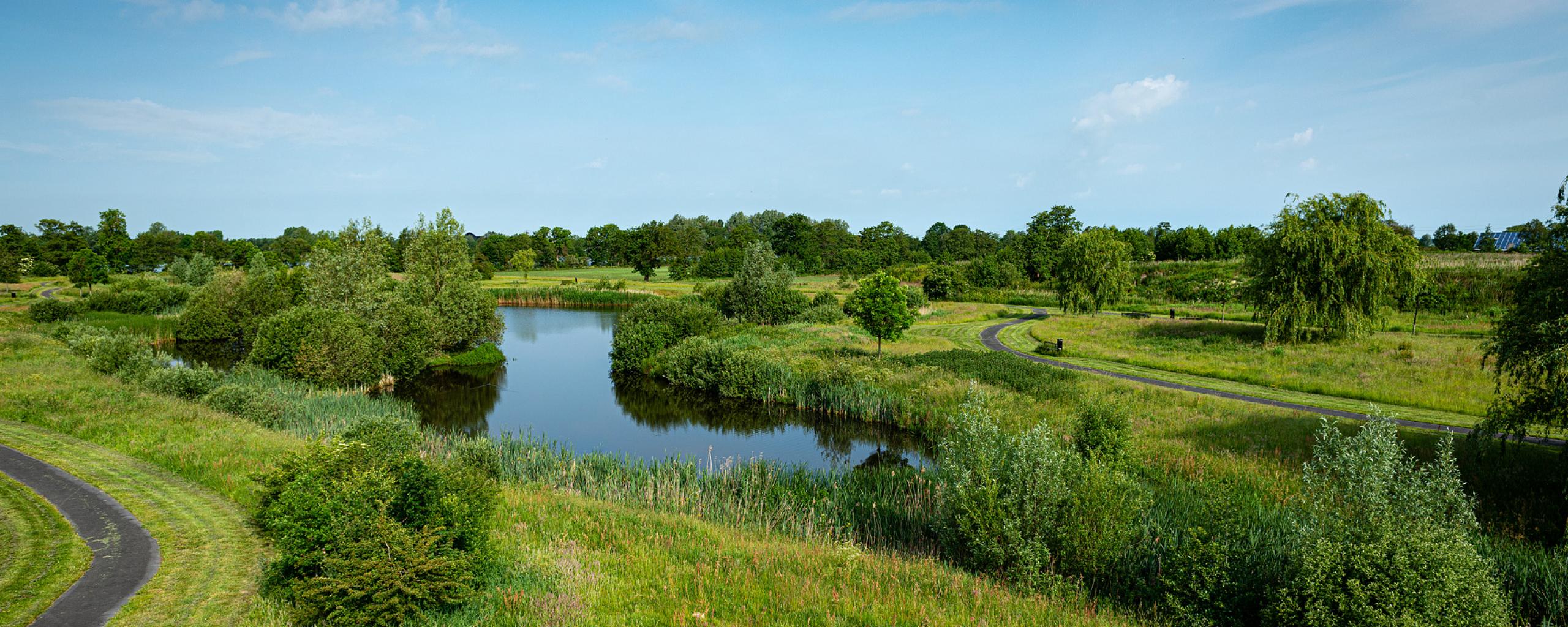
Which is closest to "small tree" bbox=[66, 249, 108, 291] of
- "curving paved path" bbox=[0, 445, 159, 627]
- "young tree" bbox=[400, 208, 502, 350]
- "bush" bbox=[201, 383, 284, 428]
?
"young tree" bbox=[400, 208, 502, 350]

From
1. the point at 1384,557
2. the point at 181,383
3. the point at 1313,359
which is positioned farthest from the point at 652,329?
the point at 1384,557

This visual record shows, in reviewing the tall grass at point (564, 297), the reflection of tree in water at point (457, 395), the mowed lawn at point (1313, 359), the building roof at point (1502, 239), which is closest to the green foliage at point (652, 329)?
the reflection of tree in water at point (457, 395)

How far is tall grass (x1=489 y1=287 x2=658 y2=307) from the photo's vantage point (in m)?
81.6

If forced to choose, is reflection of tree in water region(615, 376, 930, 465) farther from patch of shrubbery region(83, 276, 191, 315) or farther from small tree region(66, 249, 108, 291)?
small tree region(66, 249, 108, 291)

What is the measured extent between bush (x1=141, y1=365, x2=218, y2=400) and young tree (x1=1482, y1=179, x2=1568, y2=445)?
3644 cm

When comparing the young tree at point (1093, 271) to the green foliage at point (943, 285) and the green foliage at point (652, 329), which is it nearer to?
the green foliage at point (943, 285)

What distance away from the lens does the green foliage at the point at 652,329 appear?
139 feet

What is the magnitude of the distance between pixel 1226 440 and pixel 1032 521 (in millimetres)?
13798

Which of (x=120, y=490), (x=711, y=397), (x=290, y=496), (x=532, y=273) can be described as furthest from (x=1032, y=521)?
(x=532, y=273)

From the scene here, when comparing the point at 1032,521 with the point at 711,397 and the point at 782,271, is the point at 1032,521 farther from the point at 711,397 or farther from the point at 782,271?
the point at 782,271

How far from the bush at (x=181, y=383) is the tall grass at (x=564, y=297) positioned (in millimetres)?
56173

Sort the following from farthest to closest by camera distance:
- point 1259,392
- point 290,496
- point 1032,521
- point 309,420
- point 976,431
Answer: point 1259,392 → point 309,420 → point 976,431 → point 1032,521 → point 290,496

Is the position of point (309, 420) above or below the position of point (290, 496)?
below

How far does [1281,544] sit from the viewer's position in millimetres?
10641
